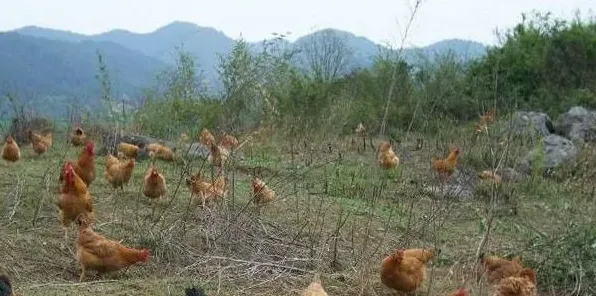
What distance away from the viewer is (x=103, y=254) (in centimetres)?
449

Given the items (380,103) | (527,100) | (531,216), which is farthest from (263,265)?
(527,100)

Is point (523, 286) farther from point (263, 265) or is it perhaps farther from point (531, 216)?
point (531, 216)

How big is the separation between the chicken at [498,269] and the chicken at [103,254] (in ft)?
6.34

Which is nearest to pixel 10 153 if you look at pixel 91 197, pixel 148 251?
pixel 91 197

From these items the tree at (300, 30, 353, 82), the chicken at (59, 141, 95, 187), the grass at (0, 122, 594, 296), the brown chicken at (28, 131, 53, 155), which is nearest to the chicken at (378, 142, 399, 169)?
the grass at (0, 122, 594, 296)

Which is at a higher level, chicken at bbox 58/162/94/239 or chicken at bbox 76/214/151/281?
chicken at bbox 58/162/94/239

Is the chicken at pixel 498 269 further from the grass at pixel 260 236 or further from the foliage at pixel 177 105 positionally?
the foliage at pixel 177 105

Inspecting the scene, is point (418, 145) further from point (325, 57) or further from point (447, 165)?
point (325, 57)

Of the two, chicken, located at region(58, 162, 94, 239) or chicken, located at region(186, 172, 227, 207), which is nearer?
chicken, located at region(58, 162, 94, 239)

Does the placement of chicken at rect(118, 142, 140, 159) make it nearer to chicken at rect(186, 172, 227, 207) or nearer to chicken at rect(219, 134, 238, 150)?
chicken at rect(219, 134, 238, 150)

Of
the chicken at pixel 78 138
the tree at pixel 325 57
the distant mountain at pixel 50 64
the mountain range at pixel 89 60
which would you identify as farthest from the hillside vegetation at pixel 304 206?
the distant mountain at pixel 50 64

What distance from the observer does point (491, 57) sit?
18.4 m

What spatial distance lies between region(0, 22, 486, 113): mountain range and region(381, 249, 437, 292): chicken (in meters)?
3.47

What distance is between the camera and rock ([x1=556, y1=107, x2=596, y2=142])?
11.9 metres
